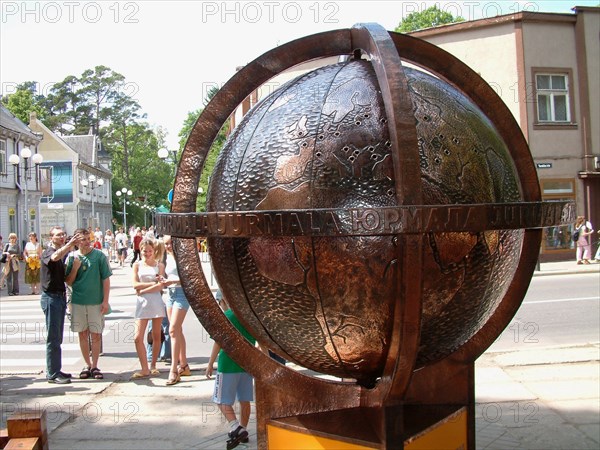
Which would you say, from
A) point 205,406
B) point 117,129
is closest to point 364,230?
point 205,406

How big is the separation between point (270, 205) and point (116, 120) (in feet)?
240

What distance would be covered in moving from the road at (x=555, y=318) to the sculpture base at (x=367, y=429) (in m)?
→ 5.53

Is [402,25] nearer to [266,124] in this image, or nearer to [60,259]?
[60,259]

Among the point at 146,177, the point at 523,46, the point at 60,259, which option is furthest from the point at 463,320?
the point at 146,177

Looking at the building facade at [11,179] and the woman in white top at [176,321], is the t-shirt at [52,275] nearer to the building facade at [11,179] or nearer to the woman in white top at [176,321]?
the woman in white top at [176,321]

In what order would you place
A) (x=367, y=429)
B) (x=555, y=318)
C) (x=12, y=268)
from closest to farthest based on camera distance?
(x=367, y=429) → (x=555, y=318) → (x=12, y=268)

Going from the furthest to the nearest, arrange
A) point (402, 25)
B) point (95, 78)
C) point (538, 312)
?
1. point (95, 78)
2. point (402, 25)
3. point (538, 312)

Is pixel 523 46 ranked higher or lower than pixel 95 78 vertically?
lower

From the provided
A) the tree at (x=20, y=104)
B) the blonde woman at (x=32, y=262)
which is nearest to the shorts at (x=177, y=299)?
the blonde woman at (x=32, y=262)

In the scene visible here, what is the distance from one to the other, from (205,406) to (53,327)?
6.87 feet

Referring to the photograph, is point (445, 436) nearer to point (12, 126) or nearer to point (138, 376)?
point (138, 376)

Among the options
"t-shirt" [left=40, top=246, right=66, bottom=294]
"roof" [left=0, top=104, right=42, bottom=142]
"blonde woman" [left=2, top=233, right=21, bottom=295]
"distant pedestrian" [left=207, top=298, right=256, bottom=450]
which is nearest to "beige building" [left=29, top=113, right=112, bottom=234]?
"roof" [left=0, top=104, right=42, bottom=142]

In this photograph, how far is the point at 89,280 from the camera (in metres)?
6.96

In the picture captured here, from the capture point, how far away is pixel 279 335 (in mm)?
2373
